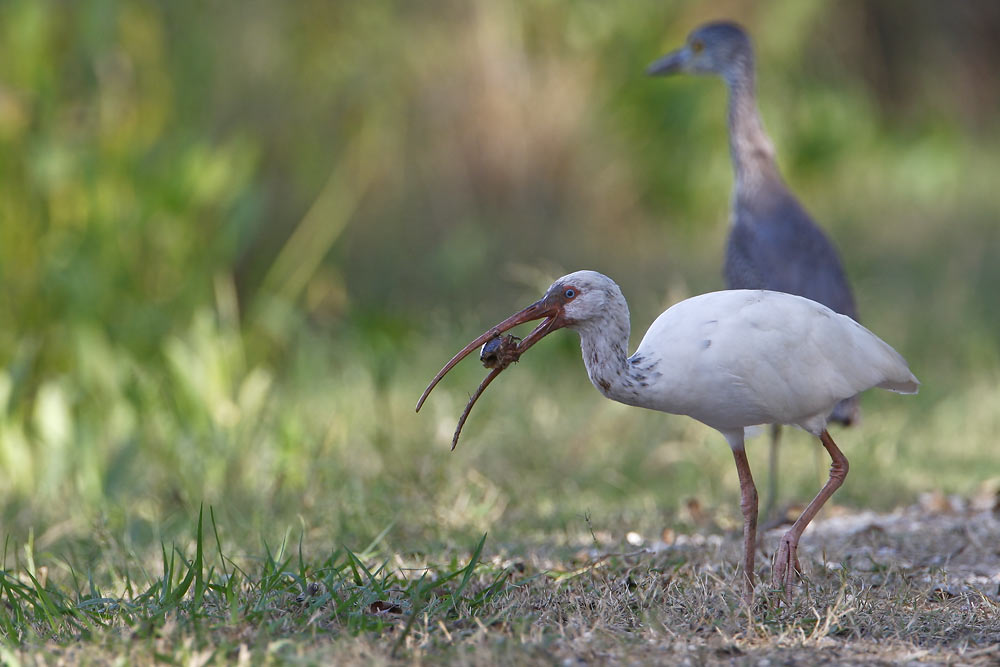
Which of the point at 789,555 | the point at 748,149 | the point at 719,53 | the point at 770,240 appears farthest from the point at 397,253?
the point at 789,555

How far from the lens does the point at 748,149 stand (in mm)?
5070

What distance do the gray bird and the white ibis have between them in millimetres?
1222

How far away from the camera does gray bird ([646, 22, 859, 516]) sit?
463cm

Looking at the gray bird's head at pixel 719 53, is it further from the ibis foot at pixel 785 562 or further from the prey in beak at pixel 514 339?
the ibis foot at pixel 785 562

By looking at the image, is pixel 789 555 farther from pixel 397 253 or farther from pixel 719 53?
pixel 397 253

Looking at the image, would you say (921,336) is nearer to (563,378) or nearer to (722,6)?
(563,378)

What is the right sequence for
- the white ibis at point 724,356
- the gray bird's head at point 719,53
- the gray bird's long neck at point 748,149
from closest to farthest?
the white ibis at point 724,356 → the gray bird's long neck at point 748,149 → the gray bird's head at point 719,53

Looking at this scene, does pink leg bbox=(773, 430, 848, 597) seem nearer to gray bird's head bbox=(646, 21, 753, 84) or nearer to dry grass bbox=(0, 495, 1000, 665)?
dry grass bbox=(0, 495, 1000, 665)

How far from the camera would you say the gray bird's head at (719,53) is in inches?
216

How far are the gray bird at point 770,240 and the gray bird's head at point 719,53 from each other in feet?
0.34

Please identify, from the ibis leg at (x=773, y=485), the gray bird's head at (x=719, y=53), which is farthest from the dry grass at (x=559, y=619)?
the gray bird's head at (x=719, y=53)

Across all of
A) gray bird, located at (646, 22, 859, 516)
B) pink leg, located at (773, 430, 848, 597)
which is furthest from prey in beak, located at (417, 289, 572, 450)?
gray bird, located at (646, 22, 859, 516)

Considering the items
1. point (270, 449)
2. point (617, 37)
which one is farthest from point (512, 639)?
point (617, 37)

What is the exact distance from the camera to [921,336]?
7.73 m
